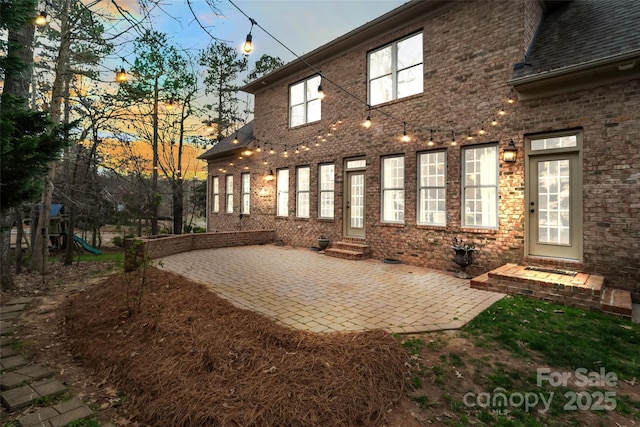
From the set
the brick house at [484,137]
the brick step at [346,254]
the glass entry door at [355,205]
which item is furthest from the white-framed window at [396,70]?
the brick step at [346,254]

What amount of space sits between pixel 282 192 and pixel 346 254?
460 cm

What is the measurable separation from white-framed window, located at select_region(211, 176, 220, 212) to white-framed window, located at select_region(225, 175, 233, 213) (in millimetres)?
738

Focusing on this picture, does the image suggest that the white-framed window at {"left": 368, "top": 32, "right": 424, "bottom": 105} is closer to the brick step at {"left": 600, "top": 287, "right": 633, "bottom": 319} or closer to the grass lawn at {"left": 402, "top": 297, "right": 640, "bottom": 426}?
the brick step at {"left": 600, "top": 287, "right": 633, "bottom": 319}

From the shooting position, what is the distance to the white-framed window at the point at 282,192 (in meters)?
12.0

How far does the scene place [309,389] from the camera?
2451mm

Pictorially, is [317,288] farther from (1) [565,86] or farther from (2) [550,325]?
(1) [565,86]

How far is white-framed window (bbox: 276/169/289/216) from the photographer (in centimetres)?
1199

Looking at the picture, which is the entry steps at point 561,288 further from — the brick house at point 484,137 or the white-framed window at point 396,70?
the white-framed window at point 396,70

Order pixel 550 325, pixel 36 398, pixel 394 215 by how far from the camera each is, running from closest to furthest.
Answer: pixel 36 398 < pixel 550 325 < pixel 394 215

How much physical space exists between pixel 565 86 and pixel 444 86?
2.41 m

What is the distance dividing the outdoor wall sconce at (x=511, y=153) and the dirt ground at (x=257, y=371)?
4.24 metres

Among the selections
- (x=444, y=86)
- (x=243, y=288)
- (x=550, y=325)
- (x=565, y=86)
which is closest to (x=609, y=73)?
(x=565, y=86)

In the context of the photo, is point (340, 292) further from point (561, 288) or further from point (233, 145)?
point (233, 145)

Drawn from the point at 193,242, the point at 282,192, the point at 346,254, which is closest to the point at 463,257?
the point at 346,254
